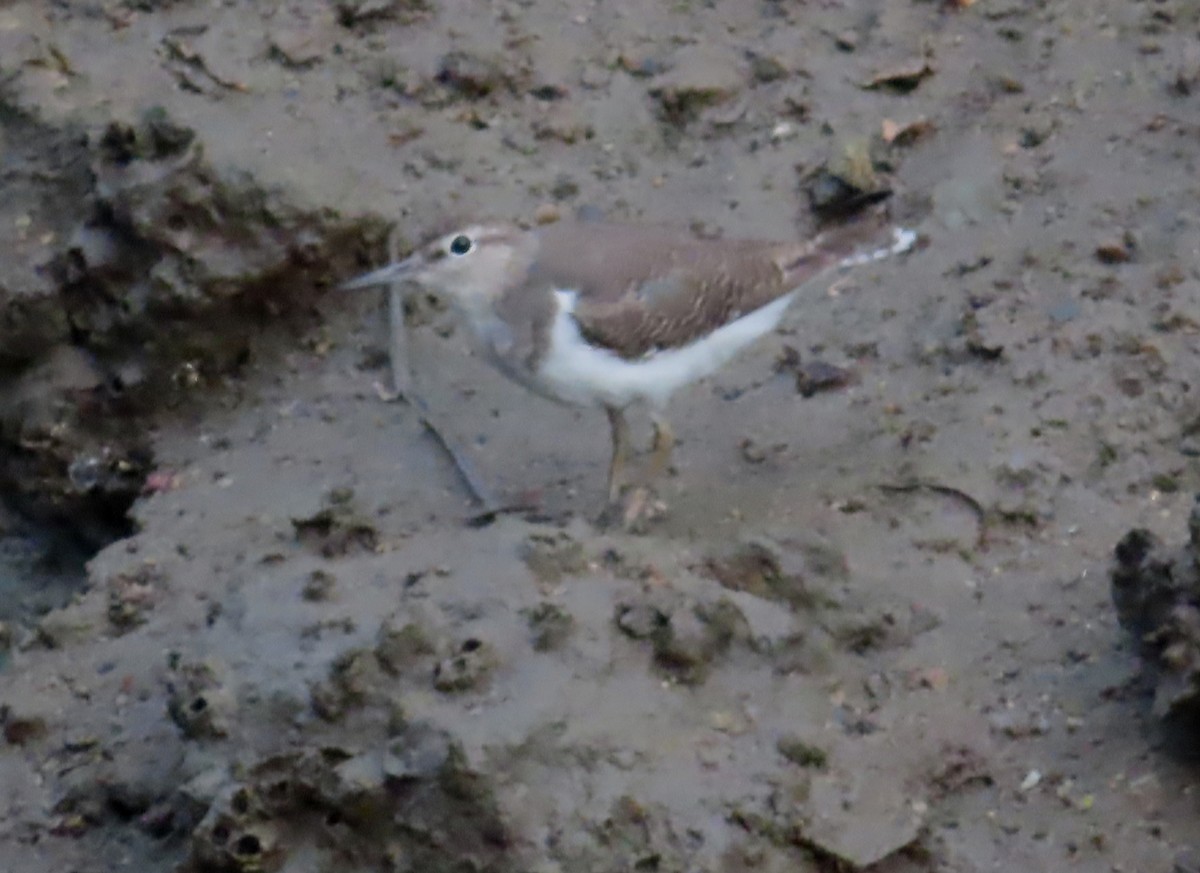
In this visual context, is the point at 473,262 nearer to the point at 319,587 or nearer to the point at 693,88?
the point at 319,587

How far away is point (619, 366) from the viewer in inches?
226

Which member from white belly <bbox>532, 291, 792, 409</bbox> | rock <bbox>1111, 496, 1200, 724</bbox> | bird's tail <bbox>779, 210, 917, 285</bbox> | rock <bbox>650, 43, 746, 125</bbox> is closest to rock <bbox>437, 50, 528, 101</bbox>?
rock <bbox>650, 43, 746, 125</bbox>

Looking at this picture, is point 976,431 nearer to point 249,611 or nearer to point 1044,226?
point 1044,226

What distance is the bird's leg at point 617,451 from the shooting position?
593cm

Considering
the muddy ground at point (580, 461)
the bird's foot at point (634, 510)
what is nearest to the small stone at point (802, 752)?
the muddy ground at point (580, 461)

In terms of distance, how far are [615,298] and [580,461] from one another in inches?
29.9

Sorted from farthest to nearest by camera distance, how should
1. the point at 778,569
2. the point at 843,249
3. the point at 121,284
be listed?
the point at 121,284, the point at 843,249, the point at 778,569

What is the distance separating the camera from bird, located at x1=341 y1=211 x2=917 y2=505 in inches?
226

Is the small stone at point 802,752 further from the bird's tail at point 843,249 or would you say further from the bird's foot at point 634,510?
the bird's tail at point 843,249

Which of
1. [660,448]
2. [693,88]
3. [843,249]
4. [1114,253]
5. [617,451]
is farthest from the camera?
[693,88]

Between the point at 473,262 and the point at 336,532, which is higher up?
the point at 473,262

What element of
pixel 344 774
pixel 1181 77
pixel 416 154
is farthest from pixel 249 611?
pixel 1181 77

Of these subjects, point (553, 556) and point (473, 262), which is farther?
point (473, 262)

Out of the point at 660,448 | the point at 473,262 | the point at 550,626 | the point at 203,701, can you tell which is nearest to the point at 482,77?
the point at 473,262
